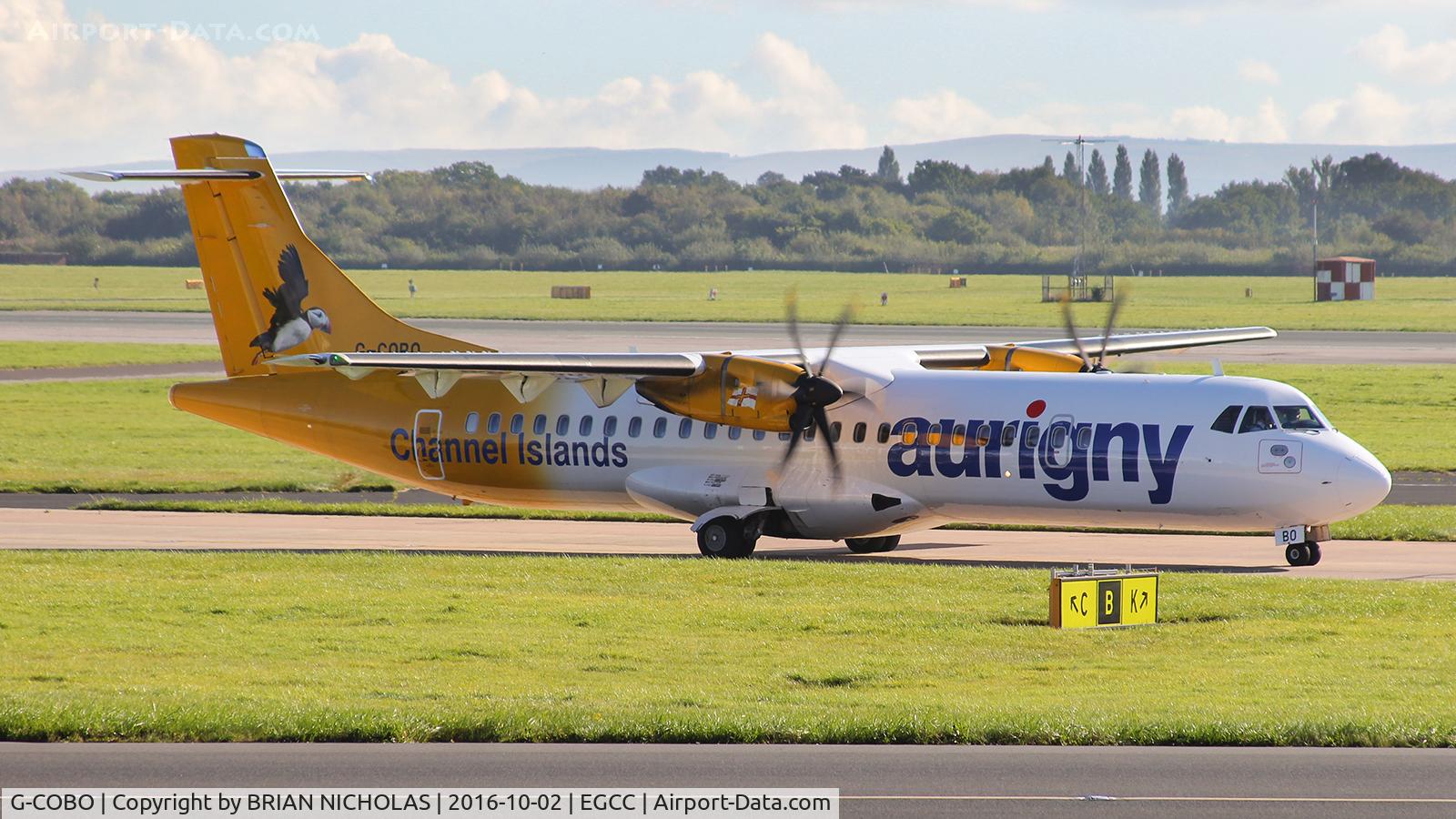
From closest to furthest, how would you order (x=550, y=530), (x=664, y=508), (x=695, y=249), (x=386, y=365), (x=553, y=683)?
(x=553, y=683)
(x=386, y=365)
(x=664, y=508)
(x=550, y=530)
(x=695, y=249)

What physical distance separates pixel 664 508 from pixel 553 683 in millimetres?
11239

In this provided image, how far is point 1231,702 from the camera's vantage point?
15.3m

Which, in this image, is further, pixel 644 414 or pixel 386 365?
pixel 644 414

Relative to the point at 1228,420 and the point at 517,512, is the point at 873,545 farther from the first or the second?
the point at 517,512

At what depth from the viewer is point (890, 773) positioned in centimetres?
1224

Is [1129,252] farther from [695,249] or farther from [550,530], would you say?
[550,530]

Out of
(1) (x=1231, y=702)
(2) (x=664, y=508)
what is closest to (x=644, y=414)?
(2) (x=664, y=508)

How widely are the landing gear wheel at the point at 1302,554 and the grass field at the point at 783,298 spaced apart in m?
61.8

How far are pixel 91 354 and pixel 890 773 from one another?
204ft

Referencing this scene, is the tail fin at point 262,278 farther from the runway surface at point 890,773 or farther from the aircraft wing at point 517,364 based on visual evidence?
the runway surface at point 890,773

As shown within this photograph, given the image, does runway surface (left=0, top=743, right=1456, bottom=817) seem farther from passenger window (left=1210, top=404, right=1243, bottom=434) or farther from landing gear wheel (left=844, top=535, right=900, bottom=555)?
landing gear wheel (left=844, top=535, right=900, bottom=555)

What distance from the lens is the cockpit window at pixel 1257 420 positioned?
78.1ft

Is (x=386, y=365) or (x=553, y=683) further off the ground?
(x=386, y=365)

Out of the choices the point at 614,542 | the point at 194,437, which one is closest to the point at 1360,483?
the point at 614,542
